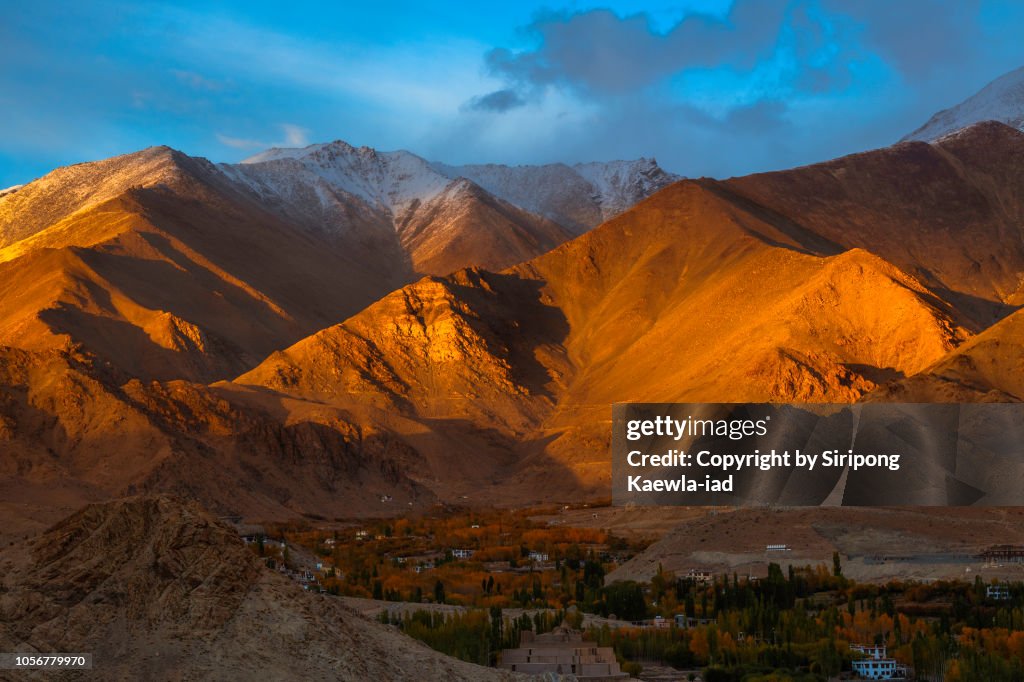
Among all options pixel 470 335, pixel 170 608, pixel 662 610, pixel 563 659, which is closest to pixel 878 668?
pixel 563 659

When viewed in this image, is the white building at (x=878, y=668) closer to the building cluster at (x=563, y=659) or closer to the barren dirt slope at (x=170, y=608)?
the building cluster at (x=563, y=659)

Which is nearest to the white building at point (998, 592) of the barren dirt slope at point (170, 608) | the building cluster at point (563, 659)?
the building cluster at point (563, 659)

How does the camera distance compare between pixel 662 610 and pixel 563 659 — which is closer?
pixel 563 659

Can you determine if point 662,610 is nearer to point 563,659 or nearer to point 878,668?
point 878,668

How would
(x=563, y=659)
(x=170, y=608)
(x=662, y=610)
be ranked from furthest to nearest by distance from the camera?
1. (x=662, y=610)
2. (x=563, y=659)
3. (x=170, y=608)

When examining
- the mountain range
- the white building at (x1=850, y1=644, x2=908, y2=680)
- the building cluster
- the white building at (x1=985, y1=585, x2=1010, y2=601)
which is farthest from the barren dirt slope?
the mountain range

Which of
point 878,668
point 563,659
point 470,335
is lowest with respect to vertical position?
point 878,668

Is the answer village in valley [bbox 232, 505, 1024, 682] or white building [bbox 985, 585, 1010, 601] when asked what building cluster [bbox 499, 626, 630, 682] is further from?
white building [bbox 985, 585, 1010, 601]

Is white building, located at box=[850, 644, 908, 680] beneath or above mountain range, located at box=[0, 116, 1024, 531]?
beneath
